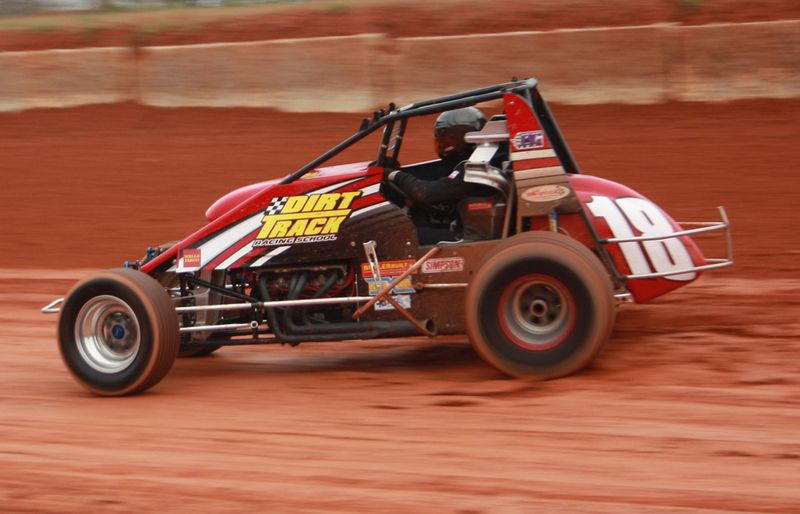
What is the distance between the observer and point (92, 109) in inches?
725

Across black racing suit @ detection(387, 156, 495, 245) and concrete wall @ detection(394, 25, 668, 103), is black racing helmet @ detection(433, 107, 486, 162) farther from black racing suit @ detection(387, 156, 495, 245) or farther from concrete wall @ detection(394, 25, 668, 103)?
concrete wall @ detection(394, 25, 668, 103)

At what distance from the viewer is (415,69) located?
52.9ft

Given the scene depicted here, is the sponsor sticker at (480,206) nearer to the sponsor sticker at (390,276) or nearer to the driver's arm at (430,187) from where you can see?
the driver's arm at (430,187)

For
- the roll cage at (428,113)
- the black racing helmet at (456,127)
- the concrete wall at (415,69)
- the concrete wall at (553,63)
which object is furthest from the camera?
the concrete wall at (553,63)

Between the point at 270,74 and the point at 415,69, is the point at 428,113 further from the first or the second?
the point at 270,74

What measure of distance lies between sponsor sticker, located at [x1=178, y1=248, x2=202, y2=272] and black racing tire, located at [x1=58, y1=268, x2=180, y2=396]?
0.22m

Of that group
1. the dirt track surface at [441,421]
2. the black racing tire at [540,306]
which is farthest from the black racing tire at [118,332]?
the black racing tire at [540,306]

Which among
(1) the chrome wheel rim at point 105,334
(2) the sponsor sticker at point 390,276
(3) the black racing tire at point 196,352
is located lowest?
(3) the black racing tire at point 196,352

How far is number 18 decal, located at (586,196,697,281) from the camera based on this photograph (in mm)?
6738

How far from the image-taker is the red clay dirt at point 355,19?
15719mm

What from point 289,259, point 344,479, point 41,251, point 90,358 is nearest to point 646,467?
point 344,479

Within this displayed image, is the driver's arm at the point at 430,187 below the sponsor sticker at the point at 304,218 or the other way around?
the other way around

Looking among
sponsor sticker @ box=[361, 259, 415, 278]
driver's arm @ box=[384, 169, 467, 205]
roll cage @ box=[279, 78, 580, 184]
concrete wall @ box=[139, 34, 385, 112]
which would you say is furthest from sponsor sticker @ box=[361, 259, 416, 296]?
concrete wall @ box=[139, 34, 385, 112]

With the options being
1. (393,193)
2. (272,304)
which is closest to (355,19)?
(393,193)
